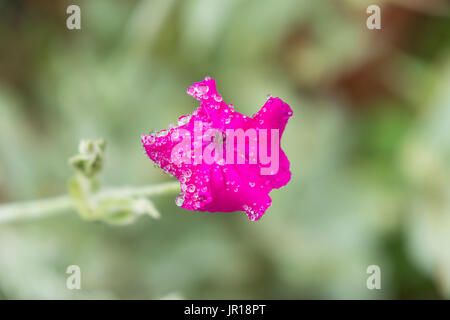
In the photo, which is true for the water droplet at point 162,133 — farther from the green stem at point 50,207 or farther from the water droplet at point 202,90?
the green stem at point 50,207

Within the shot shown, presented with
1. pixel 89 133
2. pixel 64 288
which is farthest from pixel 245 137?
pixel 89 133

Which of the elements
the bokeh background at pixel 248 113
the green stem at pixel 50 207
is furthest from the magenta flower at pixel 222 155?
the bokeh background at pixel 248 113

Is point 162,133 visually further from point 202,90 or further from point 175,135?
point 202,90

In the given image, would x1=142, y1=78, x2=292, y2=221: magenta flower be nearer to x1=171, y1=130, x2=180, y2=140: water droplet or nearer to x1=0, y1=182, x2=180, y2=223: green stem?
x1=171, y1=130, x2=180, y2=140: water droplet

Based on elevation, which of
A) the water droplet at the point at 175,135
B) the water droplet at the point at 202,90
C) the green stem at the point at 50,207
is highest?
the water droplet at the point at 202,90

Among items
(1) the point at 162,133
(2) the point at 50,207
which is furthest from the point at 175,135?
(2) the point at 50,207
